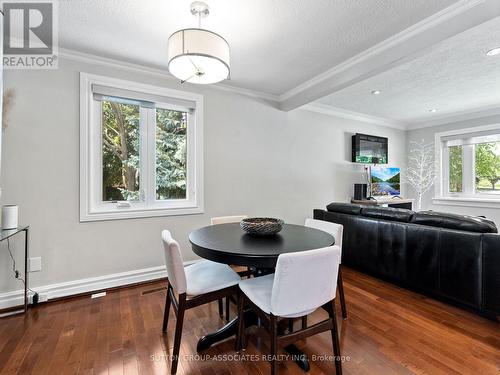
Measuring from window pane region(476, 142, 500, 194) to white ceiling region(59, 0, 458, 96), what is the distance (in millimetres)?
3888

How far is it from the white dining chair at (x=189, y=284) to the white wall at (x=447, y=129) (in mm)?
4951

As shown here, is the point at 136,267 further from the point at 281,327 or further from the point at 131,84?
the point at 131,84

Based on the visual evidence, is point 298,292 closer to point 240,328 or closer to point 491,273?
point 240,328

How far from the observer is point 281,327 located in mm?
1937

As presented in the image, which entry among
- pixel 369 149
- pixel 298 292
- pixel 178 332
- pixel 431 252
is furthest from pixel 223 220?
pixel 369 149

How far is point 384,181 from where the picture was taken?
16.3 feet

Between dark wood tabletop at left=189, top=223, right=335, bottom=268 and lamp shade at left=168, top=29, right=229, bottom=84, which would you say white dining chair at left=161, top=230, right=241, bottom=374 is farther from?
lamp shade at left=168, top=29, right=229, bottom=84

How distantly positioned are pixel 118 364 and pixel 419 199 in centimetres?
584

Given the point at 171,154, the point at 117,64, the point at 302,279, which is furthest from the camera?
the point at 171,154

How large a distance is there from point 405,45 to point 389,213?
1.61m

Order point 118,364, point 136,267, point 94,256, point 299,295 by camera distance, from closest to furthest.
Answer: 1. point 299,295
2. point 118,364
3. point 94,256
4. point 136,267

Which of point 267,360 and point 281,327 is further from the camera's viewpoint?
point 281,327

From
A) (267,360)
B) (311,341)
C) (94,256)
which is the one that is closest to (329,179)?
(311,341)

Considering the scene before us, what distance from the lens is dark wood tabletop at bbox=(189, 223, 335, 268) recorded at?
54.8 inches
